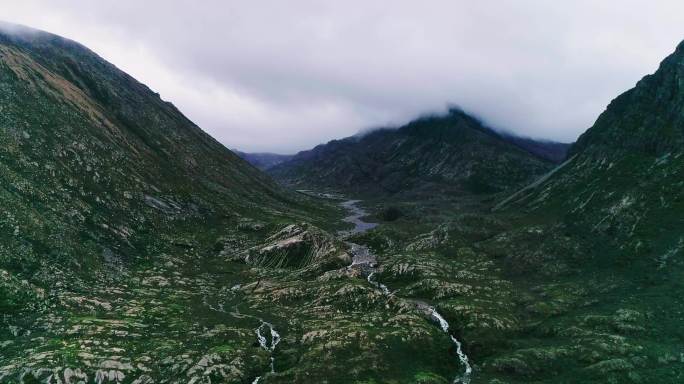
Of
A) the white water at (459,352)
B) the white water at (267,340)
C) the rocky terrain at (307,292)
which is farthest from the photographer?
the white water at (267,340)

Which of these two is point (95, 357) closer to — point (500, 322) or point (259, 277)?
point (259, 277)

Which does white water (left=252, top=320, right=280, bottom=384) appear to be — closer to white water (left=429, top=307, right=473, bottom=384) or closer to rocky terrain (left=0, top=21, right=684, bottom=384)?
rocky terrain (left=0, top=21, right=684, bottom=384)

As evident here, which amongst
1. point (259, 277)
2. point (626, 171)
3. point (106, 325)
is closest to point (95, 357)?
point (106, 325)

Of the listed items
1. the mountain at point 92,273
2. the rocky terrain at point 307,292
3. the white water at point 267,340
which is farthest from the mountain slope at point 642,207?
the white water at point 267,340

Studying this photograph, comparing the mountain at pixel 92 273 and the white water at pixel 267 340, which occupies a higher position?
the mountain at pixel 92 273

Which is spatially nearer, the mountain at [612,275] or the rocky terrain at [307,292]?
the rocky terrain at [307,292]

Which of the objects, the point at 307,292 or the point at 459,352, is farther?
the point at 307,292

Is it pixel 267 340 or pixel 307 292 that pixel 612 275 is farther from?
pixel 267 340

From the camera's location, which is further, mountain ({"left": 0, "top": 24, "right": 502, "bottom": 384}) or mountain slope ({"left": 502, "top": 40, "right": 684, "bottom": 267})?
mountain slope ({"left": 502, "top": 40, "right": 684, "bottom": 267})

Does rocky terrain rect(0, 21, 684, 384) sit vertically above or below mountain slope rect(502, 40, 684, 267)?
below

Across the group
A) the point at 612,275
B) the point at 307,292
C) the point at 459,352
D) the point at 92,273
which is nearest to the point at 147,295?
the point at 92,273

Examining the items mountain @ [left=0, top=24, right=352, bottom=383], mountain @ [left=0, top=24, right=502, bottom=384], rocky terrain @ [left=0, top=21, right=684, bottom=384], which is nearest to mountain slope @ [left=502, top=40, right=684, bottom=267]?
rocky terrain @ [left=0, top=21, right=684, bottom=384]

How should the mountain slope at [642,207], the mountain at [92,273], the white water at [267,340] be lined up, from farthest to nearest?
→ the mountain slope at [642,207] → the white water at [267,340] → the mountain at [92,273]

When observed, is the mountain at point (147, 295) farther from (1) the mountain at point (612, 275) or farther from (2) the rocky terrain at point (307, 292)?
(1) the mountain at point (612, 275)
